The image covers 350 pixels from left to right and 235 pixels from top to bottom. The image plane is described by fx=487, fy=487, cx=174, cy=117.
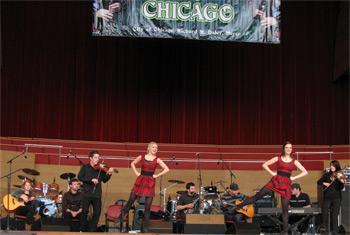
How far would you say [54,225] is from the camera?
8273 millimetres

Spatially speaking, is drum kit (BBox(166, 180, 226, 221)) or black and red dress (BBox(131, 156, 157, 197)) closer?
black and red dress (BBox(131, 156, 157, 197))

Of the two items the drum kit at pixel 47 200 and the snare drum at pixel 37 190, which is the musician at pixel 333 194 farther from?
the snare drum at pixel 37 190

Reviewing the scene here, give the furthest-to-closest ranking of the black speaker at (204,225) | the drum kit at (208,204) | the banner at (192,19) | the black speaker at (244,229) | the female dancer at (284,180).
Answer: the banner at (192,19)
the drum kit at (208,204)
the black speaker at (204,225)
the black speaker at (244,229)
the female dancer at (284,180)

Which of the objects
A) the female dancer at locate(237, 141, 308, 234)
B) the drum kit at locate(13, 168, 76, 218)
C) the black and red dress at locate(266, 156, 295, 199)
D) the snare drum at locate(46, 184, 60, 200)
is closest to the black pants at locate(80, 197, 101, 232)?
the drum kit at locate(13, 168, 76, 218)

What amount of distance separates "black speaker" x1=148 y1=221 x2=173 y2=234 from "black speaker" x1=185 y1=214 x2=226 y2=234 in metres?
0.30

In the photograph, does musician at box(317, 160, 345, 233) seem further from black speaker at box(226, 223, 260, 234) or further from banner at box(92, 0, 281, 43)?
banner at box(92, 0, 281, 43)

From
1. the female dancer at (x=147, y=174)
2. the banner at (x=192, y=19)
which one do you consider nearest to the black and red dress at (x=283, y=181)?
the female dancer at (x=147, y=174)

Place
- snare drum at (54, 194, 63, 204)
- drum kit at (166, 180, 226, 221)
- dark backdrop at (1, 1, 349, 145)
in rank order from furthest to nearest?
dark backdrop at (1, 1, 349, 145) → snare drum at (54, 194, 63, 204) → drum kit at (166, 180, 226, 221)

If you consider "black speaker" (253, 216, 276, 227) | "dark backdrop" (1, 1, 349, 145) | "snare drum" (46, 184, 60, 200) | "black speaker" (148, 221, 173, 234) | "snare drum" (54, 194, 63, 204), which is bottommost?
"black speaker" (253, 216, 276, 227)

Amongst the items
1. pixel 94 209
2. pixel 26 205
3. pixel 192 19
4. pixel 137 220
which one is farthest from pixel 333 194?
pixel 26 205

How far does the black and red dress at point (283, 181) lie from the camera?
7773 millimetres

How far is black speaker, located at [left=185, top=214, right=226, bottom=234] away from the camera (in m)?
8.47

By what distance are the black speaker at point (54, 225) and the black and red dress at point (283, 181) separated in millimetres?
3517

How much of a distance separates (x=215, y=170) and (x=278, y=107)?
5161 millimetres
